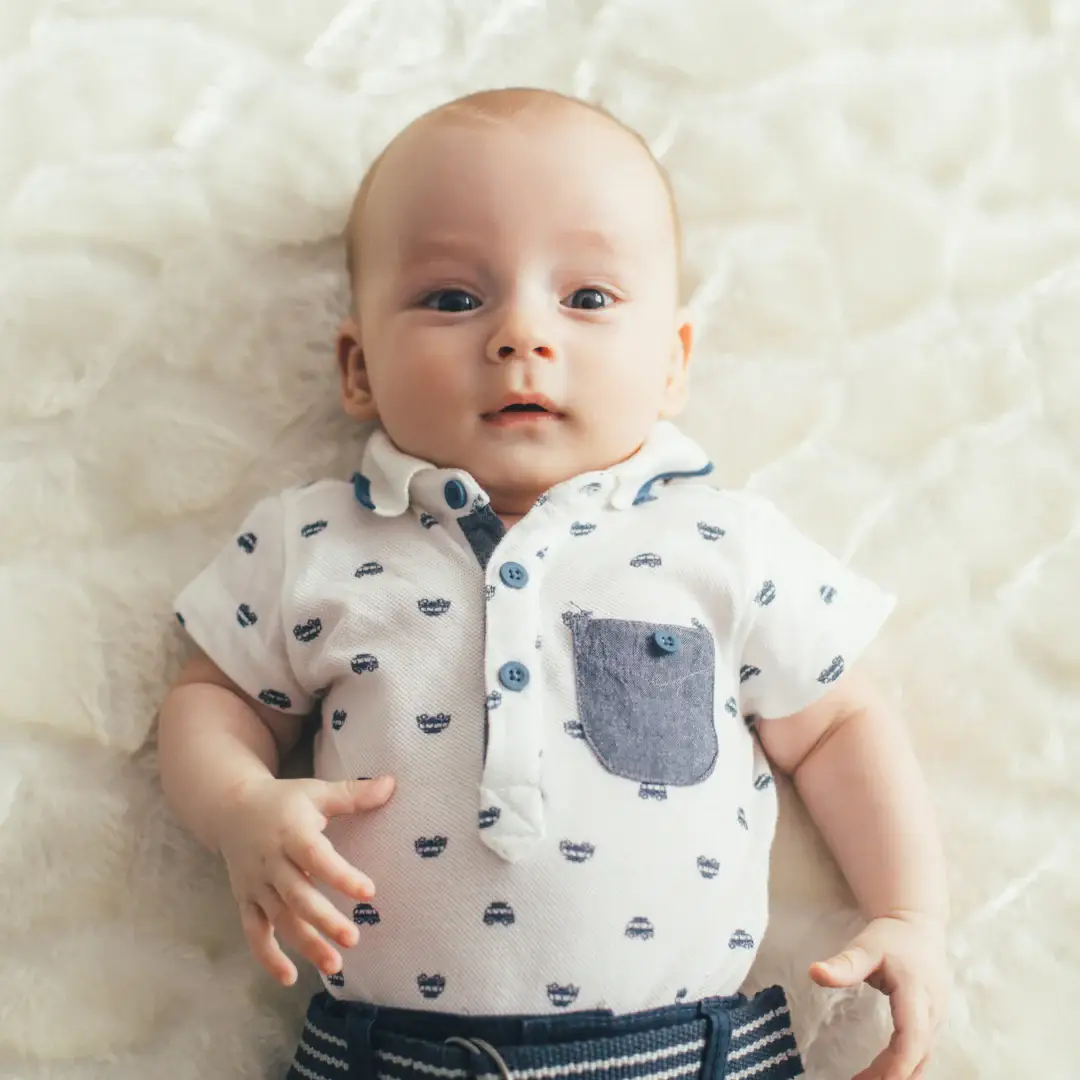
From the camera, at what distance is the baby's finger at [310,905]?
2.71 ft

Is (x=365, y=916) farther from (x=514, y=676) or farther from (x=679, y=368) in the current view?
(x=679, y=368)

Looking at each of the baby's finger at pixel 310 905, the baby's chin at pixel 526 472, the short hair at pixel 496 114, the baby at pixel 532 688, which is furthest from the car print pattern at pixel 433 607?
the short hair at pixel 496 114

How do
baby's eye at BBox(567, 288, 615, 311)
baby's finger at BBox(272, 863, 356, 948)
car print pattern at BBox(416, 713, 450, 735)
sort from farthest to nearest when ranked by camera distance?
baby's eye at BBox(567, 288, 615, 311), car print pattern at BBox(416, 713, 450, 735), baby's finger at BBox(272, 863, 356, 948)

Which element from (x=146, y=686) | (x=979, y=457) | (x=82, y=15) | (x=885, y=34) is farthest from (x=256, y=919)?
(x=885, y=34)

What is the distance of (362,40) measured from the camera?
1.22 m

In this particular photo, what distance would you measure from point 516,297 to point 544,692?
0.29m

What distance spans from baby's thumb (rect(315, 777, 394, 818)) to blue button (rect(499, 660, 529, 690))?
105 millimetres

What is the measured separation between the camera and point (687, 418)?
1.15 meters

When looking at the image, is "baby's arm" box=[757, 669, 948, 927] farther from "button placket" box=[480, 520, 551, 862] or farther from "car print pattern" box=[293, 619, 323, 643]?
"car print pattern" box=[293, 619, 323, 643]

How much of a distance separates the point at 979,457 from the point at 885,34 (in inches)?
16.1

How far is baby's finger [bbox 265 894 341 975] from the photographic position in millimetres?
829

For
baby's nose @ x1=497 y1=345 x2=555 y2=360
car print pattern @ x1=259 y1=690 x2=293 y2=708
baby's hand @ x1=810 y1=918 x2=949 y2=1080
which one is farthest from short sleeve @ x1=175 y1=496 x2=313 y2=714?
baby's hand @ x1=810 y1=918 x2=949 y2=1080

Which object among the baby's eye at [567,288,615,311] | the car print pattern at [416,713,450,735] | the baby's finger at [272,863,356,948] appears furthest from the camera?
the baby's eye at [567,288,615,311]

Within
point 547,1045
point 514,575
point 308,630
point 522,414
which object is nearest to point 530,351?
point 522,414
